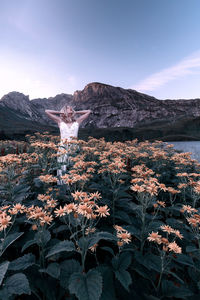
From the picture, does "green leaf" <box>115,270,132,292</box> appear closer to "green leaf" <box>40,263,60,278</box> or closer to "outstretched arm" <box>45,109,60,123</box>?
"green leaf" <box>40,263,60,278</box>

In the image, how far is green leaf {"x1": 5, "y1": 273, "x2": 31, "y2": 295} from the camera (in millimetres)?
1513

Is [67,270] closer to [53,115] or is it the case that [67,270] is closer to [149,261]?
[149,261]

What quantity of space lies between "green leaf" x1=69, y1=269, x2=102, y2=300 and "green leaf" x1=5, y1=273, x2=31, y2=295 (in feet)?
1.44

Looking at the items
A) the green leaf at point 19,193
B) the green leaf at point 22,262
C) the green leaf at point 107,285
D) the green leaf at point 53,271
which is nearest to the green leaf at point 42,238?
the green leaf at point 22,262

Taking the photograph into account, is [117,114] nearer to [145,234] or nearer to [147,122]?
[147,122]

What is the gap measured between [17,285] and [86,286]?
701mm

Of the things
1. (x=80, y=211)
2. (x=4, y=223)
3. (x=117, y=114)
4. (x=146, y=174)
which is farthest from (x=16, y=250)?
(x=117, y=114)

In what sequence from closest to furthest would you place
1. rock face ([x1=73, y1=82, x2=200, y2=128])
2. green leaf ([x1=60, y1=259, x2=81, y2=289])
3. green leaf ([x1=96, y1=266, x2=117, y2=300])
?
green leaf ([x1=96, y1=266, x2=117, y2=300]) → green leaf ([x1=60, y1=259, x2=81, y2=289]) → rock face ([x1=73, y1=82, x2=200, y2=128])

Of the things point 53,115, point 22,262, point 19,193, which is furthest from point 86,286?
point 53,115

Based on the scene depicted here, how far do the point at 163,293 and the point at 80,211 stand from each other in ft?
5.05

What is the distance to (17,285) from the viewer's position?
5.20ft

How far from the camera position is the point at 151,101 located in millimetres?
191625

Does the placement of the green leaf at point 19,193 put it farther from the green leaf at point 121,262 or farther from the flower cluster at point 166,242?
the flower cluster at point 166,242

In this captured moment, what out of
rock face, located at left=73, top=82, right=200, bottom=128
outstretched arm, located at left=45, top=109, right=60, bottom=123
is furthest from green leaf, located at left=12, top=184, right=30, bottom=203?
rock face, located at left=73, top=82, right=200, bottom=128
